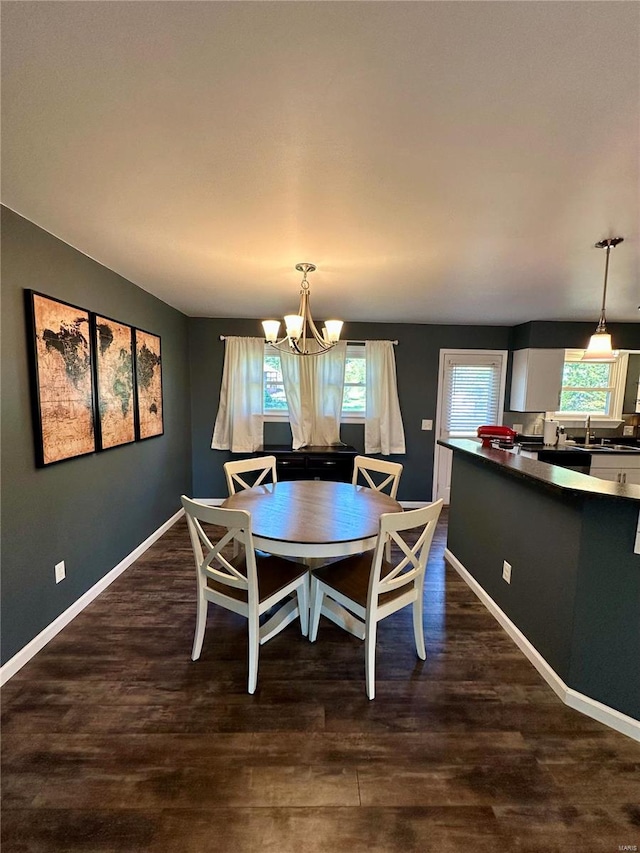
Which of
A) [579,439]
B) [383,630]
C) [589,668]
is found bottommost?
[383,630]

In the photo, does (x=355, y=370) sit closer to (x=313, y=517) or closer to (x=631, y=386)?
(x=313, y=517)

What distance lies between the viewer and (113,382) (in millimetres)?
2631


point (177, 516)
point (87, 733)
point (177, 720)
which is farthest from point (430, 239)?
point (177, 516)

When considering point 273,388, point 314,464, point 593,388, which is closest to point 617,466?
point 593,388

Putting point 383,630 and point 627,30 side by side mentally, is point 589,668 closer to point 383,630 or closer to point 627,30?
point 383,630

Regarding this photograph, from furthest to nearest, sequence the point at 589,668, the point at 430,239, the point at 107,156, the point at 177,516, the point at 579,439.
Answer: the point at 579,439 → the point at 177,516 → the point at 430,239 → the point at 589,668 → the point at 107,156

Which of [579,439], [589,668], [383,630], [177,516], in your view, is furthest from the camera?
[579,439]

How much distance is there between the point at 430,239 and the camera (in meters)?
1.99

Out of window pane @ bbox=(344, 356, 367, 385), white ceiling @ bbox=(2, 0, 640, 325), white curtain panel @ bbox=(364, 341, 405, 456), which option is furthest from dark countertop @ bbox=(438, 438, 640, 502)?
window pane @ bbox=(344, 356, 367, 385)

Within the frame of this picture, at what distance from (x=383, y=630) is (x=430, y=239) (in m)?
2.39

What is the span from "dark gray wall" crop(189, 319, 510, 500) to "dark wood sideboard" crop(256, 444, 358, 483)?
453 millimetres

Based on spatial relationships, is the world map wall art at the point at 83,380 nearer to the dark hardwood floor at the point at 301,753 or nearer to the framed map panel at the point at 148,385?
the framed map panel at the point at 148,385

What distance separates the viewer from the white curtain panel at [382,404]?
168 inches

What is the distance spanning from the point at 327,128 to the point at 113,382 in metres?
2.26
